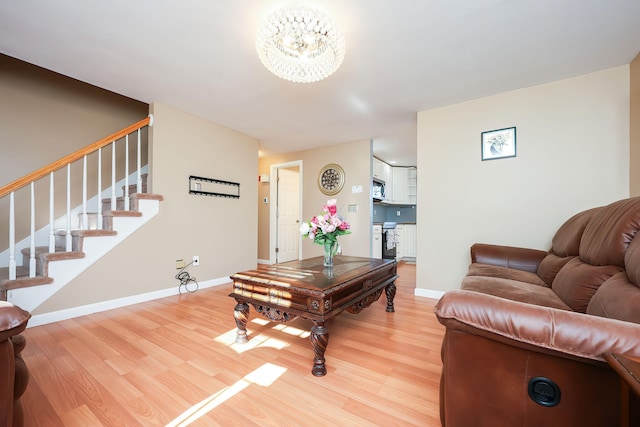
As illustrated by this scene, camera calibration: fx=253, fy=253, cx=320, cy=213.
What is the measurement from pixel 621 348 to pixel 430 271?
2531 mm

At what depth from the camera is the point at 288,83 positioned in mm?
2480

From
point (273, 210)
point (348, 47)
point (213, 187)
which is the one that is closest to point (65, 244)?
point (213, 187)

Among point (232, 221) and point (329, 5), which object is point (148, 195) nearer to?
point (232, 221)

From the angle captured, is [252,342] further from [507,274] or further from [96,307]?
[507,274]

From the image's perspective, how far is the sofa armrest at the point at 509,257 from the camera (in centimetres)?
217

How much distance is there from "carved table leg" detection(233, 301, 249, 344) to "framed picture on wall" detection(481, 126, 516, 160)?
2.82 m

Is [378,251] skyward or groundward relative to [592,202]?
groundward

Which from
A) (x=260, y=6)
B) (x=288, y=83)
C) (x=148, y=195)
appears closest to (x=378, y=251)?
(x=288, y=83)

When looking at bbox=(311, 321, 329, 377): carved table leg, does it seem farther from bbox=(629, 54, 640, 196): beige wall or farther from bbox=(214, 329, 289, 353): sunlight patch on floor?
Answer: bbox=(629, 54, 640, 196): beige wall

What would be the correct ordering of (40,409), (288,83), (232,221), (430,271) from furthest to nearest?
1. (232,221)
2. (430,271)
3. (288,83)
4. (40,409)

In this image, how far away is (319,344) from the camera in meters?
1.44

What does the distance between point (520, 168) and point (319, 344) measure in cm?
264

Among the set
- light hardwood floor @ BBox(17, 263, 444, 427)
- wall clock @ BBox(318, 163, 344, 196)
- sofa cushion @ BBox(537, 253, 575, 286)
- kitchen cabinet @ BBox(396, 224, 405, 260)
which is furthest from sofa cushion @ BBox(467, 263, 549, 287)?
kitchen cabinet @ BBox(396, 224, 405, 260)

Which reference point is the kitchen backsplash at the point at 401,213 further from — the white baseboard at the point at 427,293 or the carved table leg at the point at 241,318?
the carved table leg at the point at 241,318
